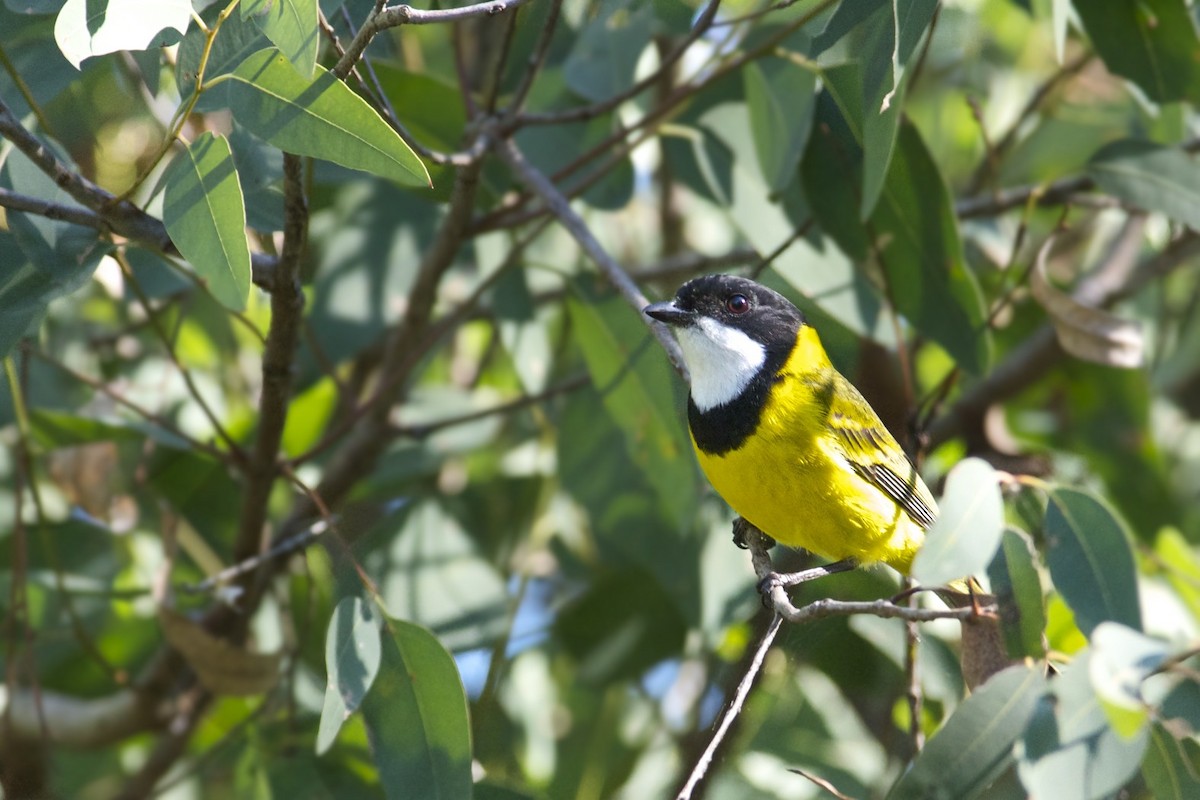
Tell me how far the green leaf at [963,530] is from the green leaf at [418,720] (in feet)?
3.55

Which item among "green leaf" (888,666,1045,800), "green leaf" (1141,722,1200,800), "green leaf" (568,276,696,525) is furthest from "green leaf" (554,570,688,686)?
"green leaf" (1141,722,1200,800)

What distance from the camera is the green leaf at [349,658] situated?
94.3 inches

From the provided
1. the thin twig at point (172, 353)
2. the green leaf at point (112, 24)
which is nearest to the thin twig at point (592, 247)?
the thin twig at point (172, 353)

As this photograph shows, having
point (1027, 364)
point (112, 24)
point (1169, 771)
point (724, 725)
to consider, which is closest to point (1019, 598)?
point (1169, 771)

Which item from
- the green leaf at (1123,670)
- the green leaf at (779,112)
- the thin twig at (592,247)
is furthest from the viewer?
the green leaf at (779,112)

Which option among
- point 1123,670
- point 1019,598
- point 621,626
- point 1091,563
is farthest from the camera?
point 621,626

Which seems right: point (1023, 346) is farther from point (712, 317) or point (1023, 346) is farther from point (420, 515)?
point (420, 515)

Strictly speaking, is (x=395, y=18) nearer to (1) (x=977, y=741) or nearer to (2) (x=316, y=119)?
(2) (x=316, y=119)

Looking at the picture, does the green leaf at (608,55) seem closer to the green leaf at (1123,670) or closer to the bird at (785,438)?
the bird at (785,438)

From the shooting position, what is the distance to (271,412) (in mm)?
2975

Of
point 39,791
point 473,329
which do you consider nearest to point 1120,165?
point 473,329

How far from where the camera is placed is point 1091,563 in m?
2.63

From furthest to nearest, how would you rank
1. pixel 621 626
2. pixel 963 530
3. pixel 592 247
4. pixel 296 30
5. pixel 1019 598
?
pixel 621 626
pixel 592 247
pixel 1019 598
pixel 963 530
pixel 296 30

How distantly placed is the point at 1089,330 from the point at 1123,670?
1.89 metres
